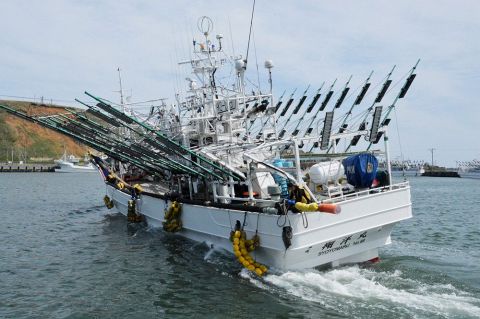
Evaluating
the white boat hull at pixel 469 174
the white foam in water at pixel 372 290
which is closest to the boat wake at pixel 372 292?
the white foam in water at pixel 372 290

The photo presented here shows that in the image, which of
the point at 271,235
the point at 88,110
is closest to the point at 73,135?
the point at 88,110

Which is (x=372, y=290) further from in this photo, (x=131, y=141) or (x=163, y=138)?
(x=131, y=141)

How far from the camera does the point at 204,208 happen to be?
15742mm

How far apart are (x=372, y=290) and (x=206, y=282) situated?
435 centimetres

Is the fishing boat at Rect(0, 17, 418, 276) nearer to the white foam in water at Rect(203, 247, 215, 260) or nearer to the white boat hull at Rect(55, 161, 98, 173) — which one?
the white foam in water at Rect(203, 247, 215, 260)

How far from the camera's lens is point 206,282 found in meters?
13.0

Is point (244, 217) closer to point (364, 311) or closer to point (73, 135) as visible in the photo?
point (364, 311)

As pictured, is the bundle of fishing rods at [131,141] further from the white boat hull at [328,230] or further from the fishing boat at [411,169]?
the fishing boat at [411,169]

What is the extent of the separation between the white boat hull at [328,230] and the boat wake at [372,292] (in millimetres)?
450

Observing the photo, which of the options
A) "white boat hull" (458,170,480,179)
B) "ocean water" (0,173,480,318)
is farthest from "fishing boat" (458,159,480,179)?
"ocean water" (0,173,480,318)

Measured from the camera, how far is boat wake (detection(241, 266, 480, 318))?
10273 millimetres

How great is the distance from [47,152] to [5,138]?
471 inches

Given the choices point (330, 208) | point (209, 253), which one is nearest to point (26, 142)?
point (209, 253)

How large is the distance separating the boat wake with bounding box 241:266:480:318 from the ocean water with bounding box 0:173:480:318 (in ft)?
0.07
